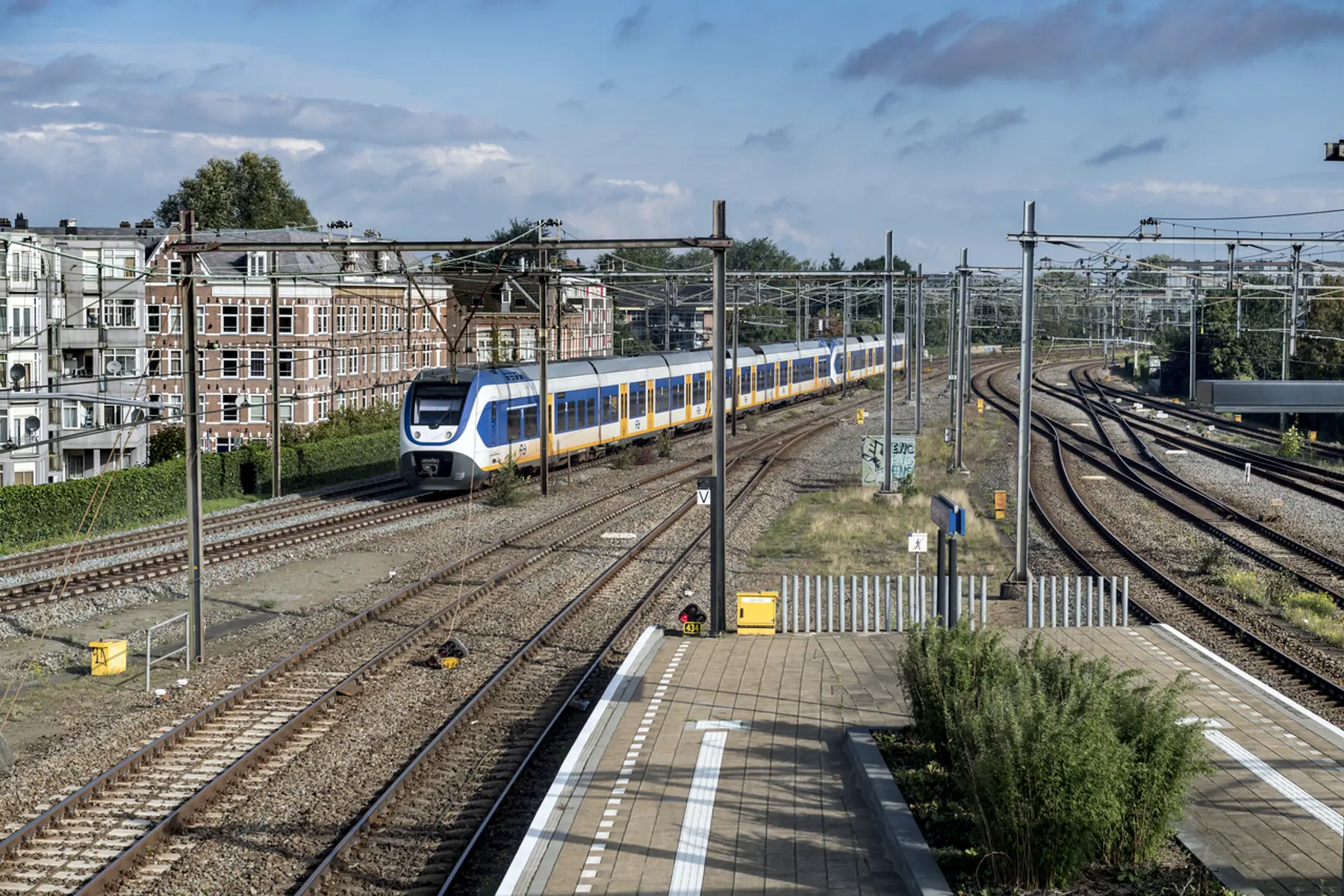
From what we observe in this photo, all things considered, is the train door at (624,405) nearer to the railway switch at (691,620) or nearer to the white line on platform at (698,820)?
the railway switch at (691,620)

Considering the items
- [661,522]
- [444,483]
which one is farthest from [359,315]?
[661,522]

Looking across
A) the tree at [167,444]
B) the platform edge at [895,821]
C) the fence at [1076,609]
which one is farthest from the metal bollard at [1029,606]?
the tree at [167,444]

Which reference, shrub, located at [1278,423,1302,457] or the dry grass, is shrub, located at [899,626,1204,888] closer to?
the dry grass

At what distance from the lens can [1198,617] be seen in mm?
19188

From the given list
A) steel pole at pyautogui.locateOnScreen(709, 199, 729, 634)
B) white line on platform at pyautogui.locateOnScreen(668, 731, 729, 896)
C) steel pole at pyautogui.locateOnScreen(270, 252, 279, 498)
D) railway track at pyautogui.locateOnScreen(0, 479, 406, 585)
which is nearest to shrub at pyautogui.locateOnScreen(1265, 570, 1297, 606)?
steel pole at pyautogui.locateOnScreen(709, 199, 729, 634)

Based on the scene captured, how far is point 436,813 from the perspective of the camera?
1155cm

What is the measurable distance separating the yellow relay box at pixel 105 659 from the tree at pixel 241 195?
3134 inches

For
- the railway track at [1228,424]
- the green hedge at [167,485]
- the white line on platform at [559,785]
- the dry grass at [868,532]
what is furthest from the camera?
the railway track at [1228,424]

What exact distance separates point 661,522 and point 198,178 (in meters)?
75.7

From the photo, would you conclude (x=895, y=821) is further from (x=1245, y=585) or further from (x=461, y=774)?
(x=1245, y=585)

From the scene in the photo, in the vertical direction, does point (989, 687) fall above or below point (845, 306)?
below

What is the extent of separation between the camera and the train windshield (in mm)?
30156

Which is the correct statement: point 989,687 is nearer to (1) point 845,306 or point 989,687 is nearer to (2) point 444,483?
(2) point 444,483

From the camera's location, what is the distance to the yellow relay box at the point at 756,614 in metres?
17.8
